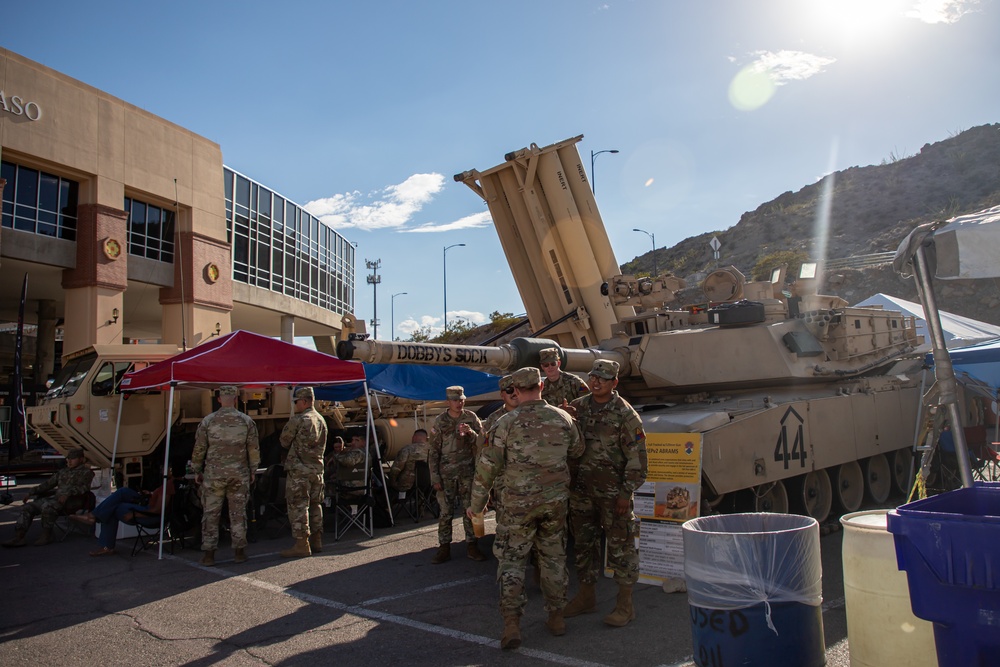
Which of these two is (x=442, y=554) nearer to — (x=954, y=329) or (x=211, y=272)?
Result: (x=954, y=329)

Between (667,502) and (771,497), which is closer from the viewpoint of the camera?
(667,502)

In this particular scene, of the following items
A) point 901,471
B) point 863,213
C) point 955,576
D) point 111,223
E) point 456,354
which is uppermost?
point 863,213

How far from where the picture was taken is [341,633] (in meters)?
5.35

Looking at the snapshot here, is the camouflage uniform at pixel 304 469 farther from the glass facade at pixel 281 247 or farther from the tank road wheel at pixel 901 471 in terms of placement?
the glass facade at pixel 281 247

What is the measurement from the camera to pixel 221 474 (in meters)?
7.98

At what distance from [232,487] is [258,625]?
8.82 ft

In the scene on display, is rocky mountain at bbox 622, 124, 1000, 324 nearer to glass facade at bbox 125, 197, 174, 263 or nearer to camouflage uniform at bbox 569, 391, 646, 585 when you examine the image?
glass facade at bbox 125, 197, 174, 263

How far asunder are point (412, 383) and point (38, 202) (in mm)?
11709

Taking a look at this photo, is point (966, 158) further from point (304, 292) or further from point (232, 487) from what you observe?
point (232, 487)

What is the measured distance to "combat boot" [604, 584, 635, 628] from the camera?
5.25 meters

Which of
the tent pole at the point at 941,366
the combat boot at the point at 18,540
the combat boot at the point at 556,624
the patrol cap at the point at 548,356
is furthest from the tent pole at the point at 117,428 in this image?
the tent pole at the point at 941,366

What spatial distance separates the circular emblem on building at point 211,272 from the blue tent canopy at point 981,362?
17.6 metres

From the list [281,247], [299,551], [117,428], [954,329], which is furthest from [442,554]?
[281,247]

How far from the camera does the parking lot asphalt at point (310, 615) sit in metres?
4.86
